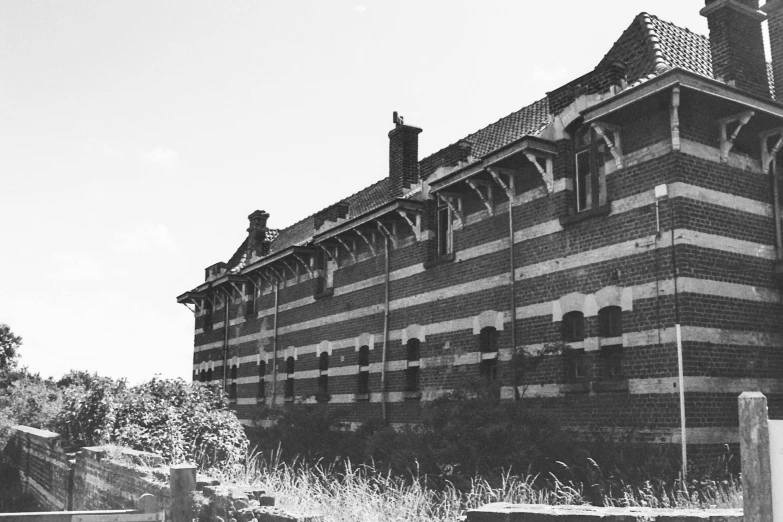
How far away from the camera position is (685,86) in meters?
12.6

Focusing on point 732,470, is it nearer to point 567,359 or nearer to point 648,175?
point 567,359

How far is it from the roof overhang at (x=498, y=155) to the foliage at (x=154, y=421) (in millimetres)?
7335

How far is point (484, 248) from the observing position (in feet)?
57.1

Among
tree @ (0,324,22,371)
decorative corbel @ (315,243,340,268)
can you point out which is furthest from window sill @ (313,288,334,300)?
tree @ (0,324,22,371)

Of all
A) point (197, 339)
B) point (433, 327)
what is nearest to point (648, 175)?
point (433, 327)

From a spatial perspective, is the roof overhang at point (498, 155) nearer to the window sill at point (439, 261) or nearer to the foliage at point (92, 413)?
the window sill at point (439, 261)

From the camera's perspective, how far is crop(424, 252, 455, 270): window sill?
60.4ft

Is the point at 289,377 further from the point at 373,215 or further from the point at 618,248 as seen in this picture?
the point at 618,248

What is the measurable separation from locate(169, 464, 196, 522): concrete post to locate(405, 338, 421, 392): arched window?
12.8 metres

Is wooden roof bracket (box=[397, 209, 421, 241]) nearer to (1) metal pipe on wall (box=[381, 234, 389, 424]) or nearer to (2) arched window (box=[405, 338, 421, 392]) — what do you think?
(1) metal pipe on wall (box=[381, 234, 389, 424])

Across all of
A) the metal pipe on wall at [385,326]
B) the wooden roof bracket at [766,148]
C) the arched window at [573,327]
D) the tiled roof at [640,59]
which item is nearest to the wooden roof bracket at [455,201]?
the tiled roof at [640,59]

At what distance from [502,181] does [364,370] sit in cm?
810

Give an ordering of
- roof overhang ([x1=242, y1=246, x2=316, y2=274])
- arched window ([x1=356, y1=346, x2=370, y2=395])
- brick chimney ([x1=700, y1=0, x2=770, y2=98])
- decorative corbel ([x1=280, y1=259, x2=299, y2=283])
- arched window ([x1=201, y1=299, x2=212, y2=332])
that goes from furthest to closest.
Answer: arched window ([x1=201, y1=299, x2=212, y2=332]) < decorative corbel ([x1=280, y1=259, x2=299, y2=283]) < roof overhang ([x1=242, y1=246, x2=316, y2=274]) < arched window ([x1=356, y1=346, x2=370, y2=395]) < brick chimney ([x1=700, y1=0, x2=770, y2=98])

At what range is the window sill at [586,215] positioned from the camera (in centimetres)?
1414
